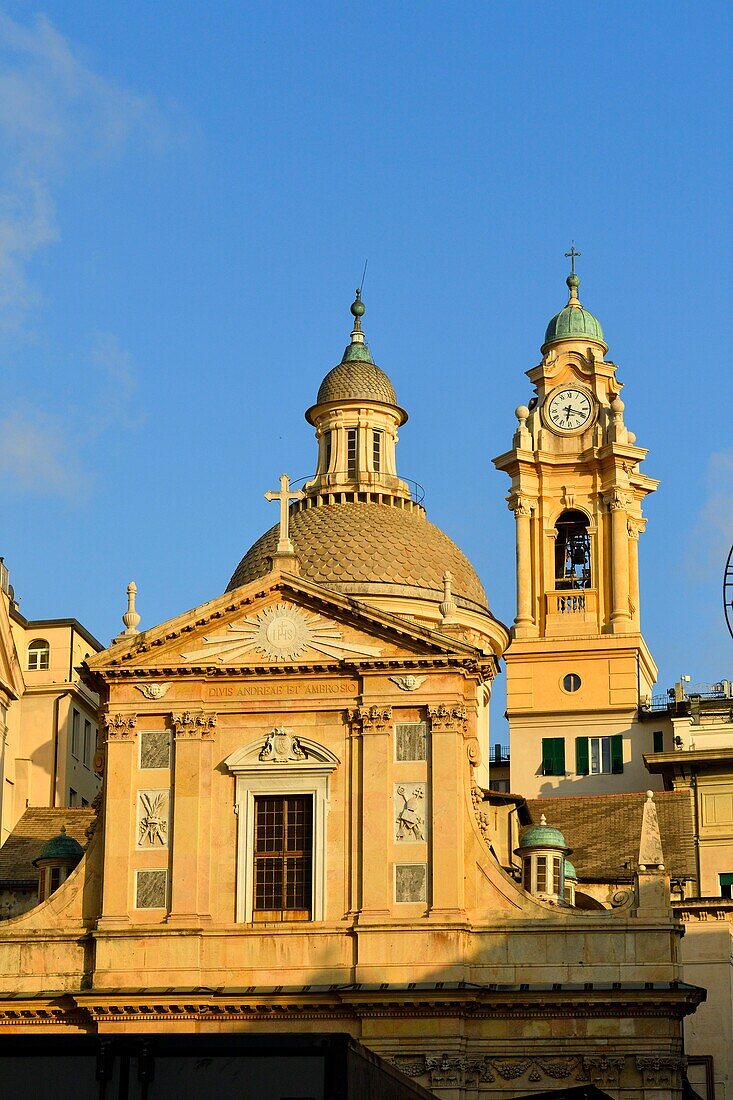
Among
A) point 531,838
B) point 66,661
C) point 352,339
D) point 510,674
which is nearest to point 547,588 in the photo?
point 510,674

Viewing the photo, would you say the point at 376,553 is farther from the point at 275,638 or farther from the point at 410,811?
the point at 410,811

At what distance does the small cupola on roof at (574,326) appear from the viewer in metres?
92.9

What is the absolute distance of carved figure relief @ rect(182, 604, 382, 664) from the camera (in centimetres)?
5497

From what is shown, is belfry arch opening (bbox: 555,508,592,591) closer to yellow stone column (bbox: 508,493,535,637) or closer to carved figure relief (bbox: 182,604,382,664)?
yellow stone column (bbox: 508,493,535,637)

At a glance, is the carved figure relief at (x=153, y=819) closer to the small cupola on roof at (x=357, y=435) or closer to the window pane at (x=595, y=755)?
the small cupola on roof at (x=357, y=435)

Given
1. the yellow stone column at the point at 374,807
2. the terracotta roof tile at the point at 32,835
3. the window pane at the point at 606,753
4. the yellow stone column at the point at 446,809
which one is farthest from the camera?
the window pane at the point at 606,753

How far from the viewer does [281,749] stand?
54.5 meters

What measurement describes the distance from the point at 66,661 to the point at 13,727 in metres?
6.40

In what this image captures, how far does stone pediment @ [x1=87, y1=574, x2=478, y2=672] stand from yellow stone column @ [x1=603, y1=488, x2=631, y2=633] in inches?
1300

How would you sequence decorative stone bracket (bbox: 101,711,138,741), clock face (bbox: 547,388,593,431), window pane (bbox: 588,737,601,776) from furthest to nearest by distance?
clock face (bbox: 547,388,593,431)
window pane (bbox: 588,737,601,776)
decorative stone bracket (bbox: 101,711,138,741)

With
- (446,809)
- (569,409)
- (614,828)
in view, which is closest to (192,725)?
(446,809)

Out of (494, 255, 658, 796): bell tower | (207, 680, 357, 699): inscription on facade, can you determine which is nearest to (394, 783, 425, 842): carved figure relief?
(207, 680, 357, 699): inscription on facade

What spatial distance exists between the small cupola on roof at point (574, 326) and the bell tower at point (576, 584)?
0.38 ft

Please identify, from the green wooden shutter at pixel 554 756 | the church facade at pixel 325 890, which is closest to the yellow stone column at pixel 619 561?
the green wooden shutter at pixel 554 756
